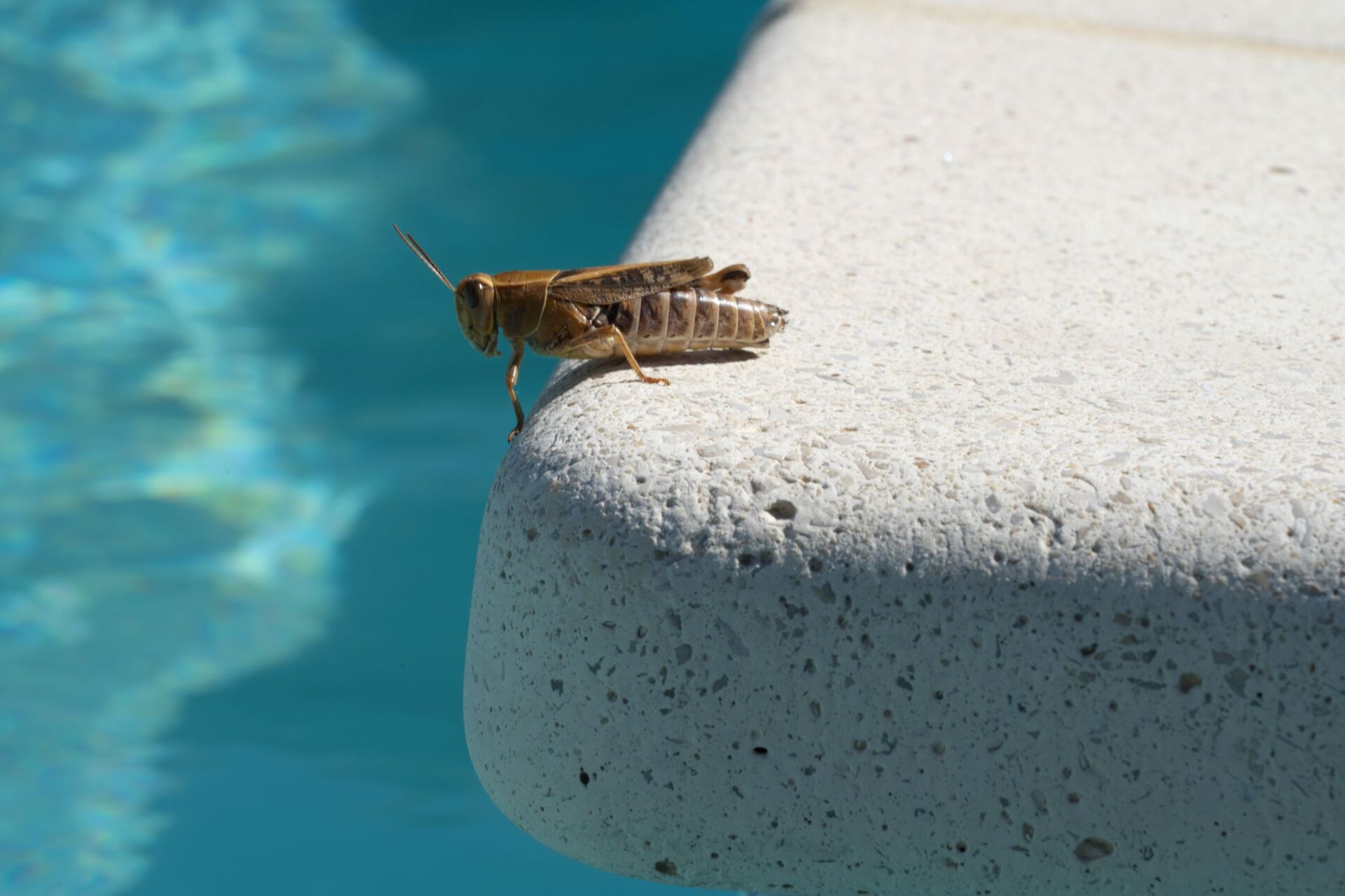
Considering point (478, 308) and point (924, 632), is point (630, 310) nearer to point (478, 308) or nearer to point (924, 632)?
point (478, 308)

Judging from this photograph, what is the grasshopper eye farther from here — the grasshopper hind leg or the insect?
the grasshopper hind leg

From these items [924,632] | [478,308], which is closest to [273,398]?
[478,308]

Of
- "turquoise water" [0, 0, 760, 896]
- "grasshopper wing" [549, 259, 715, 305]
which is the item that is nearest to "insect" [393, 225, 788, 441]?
"grasshopper wing" [549, 259, 715, 305]

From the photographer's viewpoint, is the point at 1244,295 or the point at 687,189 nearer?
the point at 1244,295

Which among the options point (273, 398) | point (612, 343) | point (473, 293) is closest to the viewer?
point (612, 343)

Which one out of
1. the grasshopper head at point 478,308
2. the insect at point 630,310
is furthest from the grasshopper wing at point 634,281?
the grasshopper head at point 478,308

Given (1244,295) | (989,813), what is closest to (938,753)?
(989,813)

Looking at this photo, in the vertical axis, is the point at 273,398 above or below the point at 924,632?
below

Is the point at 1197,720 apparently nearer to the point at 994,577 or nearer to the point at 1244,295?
the point at 994,577
